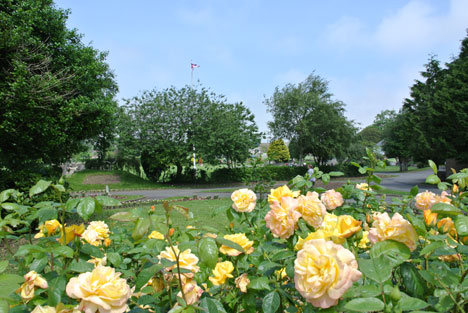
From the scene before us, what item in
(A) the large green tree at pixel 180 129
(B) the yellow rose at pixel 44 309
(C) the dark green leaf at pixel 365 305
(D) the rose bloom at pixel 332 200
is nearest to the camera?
(C) the dark green leaf at pixel 365 305

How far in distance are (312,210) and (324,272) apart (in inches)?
14.8

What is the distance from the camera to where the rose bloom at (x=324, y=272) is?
0.68 meters

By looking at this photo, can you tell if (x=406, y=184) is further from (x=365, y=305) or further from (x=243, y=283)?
(x=365, y=305)

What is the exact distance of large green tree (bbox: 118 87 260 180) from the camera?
805 inches

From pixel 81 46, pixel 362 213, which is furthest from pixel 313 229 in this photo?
pixel 81 46

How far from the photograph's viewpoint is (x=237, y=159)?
70.1 feet

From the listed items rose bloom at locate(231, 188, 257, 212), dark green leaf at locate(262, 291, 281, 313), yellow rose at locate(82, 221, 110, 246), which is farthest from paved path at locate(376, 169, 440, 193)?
dark green leaf at locate(262, 291, 281, 313)

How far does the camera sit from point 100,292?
0.82m

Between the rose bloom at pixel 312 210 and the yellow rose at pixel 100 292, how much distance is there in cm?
59

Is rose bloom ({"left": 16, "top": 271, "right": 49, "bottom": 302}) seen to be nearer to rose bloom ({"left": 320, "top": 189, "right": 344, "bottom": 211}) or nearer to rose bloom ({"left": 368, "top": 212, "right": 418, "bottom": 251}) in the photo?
rose bloom ({"left": 368, "top": 212, "right": 418, "bottom": 251})

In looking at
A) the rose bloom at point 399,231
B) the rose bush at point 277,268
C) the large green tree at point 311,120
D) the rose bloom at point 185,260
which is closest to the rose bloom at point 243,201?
the rose bush at point 277,268

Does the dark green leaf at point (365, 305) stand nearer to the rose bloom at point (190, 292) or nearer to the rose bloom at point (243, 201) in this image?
the rose bloom at point (190, 292)

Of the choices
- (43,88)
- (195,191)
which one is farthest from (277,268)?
(195,191)

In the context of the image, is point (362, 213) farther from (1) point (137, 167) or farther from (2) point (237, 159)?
(1) point (137, 167)
